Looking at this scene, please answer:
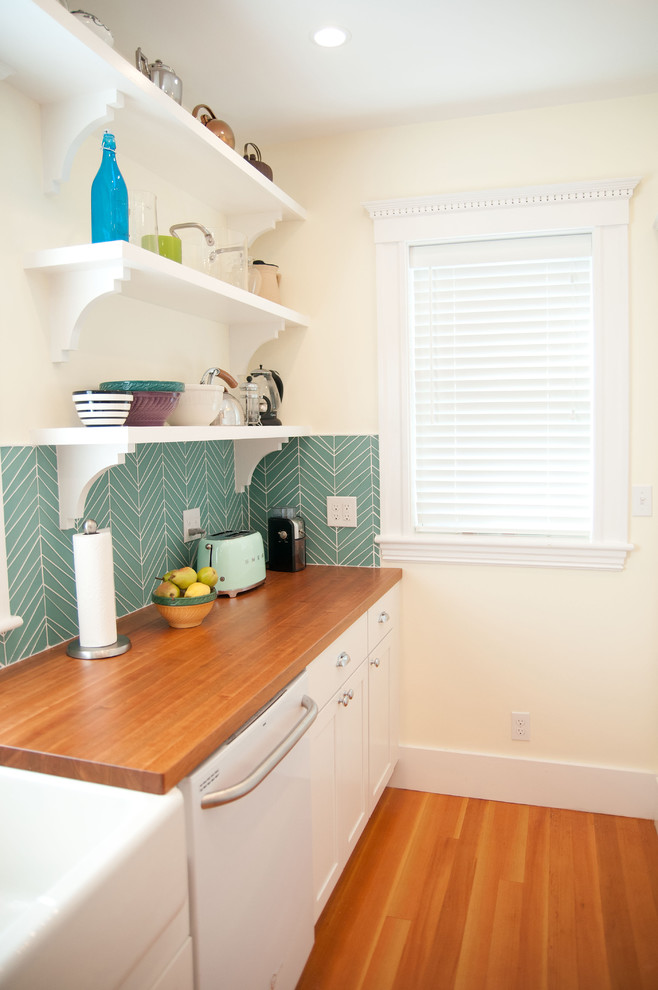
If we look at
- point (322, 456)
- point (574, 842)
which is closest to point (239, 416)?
point (322, 456)

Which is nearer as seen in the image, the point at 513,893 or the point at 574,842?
the point at 513,893

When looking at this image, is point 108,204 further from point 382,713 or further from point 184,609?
point 382,713

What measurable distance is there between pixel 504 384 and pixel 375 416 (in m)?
0.48

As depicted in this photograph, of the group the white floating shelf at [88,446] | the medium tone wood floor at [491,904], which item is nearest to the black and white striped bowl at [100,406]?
the white floating shelf at [88,446]

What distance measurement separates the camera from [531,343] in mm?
2502

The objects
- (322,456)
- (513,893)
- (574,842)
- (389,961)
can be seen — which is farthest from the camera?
(322,456)

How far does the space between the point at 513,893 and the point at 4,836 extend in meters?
1.57

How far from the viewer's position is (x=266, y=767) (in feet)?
4.40

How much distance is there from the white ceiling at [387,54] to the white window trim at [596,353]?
0.30m

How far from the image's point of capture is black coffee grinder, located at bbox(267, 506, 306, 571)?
264cm

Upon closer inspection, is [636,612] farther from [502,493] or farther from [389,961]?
[389,961]

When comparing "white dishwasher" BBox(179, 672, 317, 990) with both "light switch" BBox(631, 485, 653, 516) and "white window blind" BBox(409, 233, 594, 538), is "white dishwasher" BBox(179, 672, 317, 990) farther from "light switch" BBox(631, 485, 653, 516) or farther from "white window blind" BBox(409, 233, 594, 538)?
"light switch" BBox(631, 485, 653, 516)

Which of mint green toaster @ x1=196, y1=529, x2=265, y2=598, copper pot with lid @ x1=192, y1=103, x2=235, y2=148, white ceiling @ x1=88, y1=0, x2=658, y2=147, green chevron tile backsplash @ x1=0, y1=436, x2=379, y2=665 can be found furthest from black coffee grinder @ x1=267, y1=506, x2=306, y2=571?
white ceiling @ x1=88, y1=0, x2=658, y2=147

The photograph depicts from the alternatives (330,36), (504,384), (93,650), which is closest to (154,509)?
(93,650)
